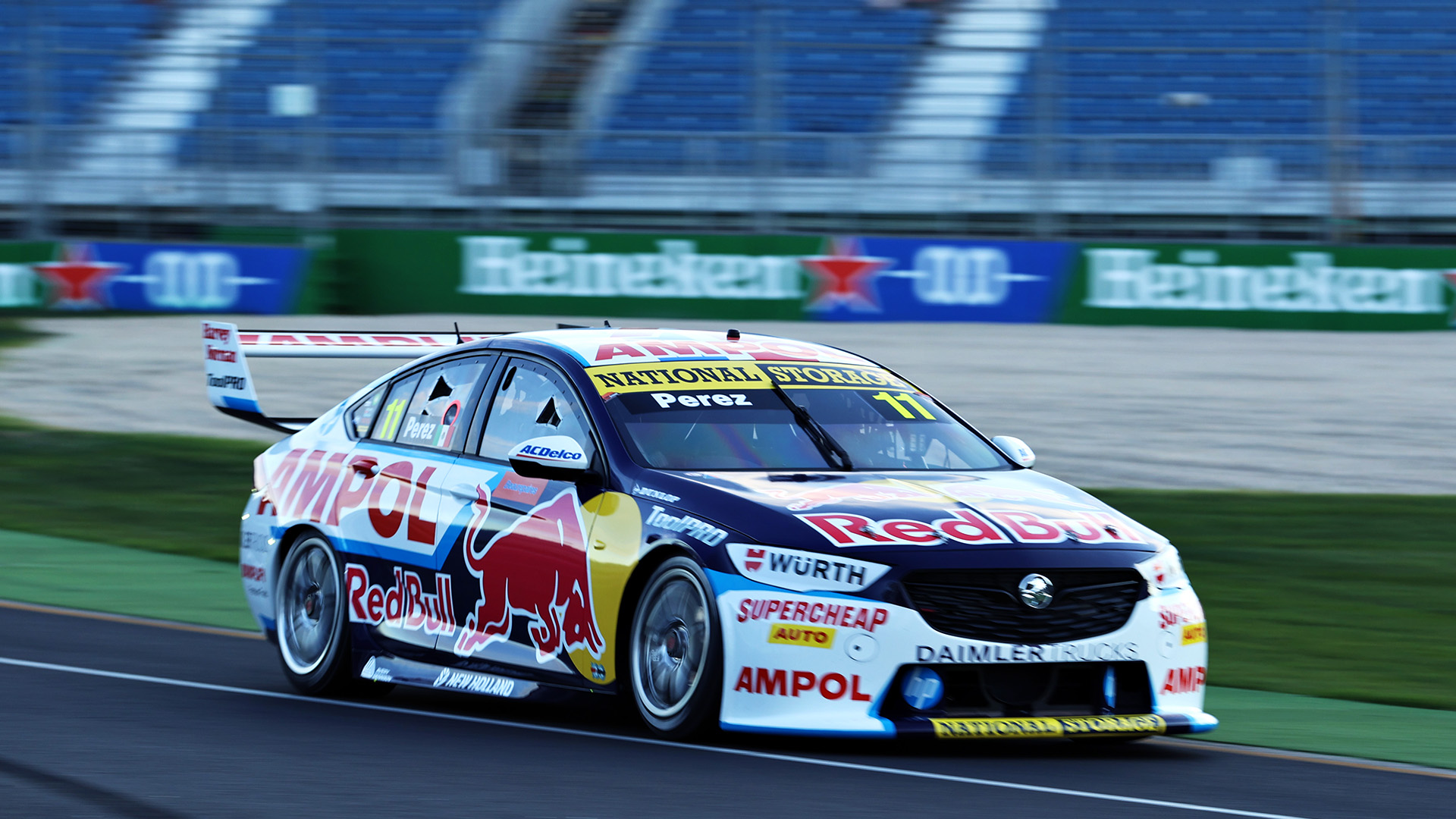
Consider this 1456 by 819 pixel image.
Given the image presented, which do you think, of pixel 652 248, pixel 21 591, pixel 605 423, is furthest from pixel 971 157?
pixel 605 423

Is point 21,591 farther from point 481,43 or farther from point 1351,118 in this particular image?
point 1351,118

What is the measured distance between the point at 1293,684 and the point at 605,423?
3.60 metres

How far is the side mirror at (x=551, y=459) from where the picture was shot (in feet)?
22.7

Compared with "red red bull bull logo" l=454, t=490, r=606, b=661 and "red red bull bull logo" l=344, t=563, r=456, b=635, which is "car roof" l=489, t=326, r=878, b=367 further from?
"red red bull bull logo" l=344, t=563, r=456, b=635

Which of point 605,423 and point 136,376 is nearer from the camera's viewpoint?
point 605,423

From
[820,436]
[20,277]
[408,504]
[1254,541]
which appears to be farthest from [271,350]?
[20,277]

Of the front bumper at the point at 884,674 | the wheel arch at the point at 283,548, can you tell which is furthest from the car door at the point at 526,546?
the wheel arch at the point at 283,548

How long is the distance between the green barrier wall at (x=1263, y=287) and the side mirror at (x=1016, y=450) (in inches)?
669

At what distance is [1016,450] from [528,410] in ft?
5.98

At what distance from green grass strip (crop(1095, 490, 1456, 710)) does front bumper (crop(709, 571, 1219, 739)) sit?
2712mm

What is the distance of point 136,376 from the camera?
70.8ft

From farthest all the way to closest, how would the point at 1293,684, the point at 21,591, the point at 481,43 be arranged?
the point at 481,43 → the point at 21,591 → the point at 1293,684

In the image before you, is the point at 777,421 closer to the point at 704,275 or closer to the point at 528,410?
the point at 528,410

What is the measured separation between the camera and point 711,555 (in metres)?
6.52
